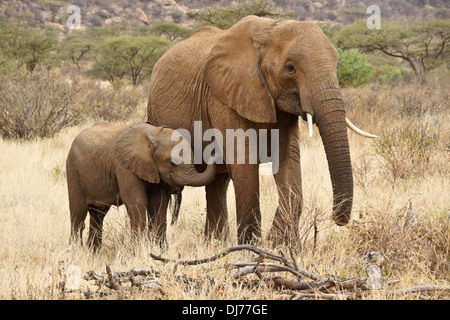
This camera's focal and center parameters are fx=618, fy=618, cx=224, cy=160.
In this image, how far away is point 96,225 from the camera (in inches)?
238

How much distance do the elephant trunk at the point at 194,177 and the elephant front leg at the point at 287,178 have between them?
628mm

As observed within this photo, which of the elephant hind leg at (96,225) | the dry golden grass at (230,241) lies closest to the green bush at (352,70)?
the dry golden grass at (230,241)

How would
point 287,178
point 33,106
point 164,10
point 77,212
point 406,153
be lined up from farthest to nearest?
point 164,10, point 33,106, point 406,153, point 77,212, point 287,178

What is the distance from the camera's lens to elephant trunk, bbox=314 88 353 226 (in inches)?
183

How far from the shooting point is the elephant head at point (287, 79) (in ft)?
15.4

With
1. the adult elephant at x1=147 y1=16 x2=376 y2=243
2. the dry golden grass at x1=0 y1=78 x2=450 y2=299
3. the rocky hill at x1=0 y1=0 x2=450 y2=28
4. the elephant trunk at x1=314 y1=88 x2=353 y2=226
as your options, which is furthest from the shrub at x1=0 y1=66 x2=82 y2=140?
the rocky hill at x1=0 y1=0 x2=450 y2=28

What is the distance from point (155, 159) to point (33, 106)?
662cm

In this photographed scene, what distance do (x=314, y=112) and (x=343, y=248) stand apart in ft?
3.78

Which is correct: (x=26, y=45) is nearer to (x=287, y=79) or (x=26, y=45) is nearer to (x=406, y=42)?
(x=406, y=42)

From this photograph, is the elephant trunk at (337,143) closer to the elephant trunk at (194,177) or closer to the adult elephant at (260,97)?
the adult elephant at (260,97)

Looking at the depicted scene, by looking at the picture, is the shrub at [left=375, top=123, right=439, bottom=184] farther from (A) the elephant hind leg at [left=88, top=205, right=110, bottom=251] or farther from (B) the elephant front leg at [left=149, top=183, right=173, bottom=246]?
(A) the elephant hind leg at [left=88, top=205, right=110, bottom=251]

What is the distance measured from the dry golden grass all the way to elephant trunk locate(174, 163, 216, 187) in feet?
1.77

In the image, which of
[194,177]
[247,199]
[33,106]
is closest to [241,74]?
[194,177]
